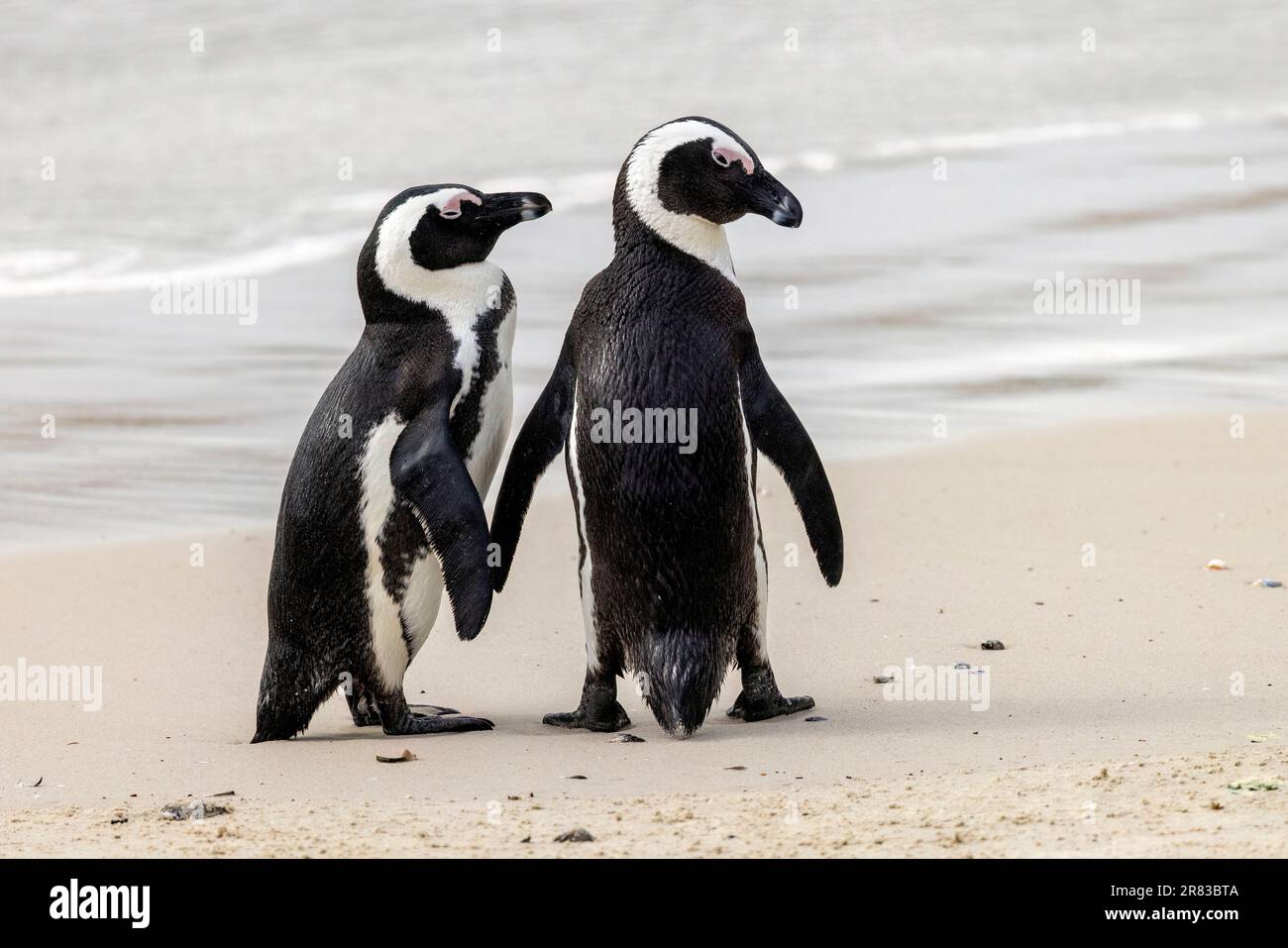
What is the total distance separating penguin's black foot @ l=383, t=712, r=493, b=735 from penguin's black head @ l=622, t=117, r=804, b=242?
1437mm

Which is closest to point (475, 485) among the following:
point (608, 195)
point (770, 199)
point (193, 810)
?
point (770, 199)

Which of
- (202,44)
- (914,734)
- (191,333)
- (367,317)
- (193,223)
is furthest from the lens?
(202,44)

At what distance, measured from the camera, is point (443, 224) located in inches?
215

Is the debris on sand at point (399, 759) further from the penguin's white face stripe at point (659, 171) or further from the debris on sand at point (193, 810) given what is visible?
the penguin's white face stripe at point (659, 171)

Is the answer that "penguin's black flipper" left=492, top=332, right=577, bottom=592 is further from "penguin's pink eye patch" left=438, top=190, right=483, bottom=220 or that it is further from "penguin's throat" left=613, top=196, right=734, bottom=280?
"penguin's pink eye patch" left=438, top=190, right=483, bottom=220

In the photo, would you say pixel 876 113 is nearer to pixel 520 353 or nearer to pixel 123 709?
pixel 520 353

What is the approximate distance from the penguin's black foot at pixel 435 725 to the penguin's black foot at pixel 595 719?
0.19m

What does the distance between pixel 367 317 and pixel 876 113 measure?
16400mm

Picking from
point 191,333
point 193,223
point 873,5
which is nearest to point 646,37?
point 873,5

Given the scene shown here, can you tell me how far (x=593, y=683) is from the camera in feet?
17.7

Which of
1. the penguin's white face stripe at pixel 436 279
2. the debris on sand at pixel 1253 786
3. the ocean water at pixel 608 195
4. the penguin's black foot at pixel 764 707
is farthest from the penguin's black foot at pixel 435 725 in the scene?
the ocean water at pixel 608 195

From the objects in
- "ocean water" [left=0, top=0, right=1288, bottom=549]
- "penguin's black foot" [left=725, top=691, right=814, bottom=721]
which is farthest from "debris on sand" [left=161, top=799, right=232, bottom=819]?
"ocean water" [left=0, top=0, right=1288, bottom=549]

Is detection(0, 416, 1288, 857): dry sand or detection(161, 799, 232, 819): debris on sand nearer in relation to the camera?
detection(0, 416, 1288, 857): dry sand

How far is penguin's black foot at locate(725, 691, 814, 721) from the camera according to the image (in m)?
5.45
